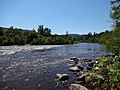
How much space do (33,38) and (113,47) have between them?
105894 mm

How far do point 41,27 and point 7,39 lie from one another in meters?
45.4

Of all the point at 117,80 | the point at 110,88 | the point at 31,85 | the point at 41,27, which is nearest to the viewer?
the point at 117,80

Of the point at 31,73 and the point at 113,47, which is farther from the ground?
the point at 113,47

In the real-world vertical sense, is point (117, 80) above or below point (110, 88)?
above

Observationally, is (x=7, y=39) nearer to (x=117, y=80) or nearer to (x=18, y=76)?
(x=18, y=76)

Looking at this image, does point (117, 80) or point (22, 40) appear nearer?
point (117, 80)

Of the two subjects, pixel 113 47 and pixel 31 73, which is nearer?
pixel 113 47

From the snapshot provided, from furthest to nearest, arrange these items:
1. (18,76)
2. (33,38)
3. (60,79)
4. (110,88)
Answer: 1. (33,38)
2. (18,76)
3. (60,79)
4. (110,88)

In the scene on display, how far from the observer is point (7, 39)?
10856cm

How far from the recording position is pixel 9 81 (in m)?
23.1

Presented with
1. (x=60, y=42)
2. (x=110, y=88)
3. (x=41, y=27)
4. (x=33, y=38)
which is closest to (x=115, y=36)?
(x=110, y=88)

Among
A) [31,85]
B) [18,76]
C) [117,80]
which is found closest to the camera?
[117,80]

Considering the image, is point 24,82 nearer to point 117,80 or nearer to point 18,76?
point 18,76

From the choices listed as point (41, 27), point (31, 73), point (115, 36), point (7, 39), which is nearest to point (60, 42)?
point (41, 27)
